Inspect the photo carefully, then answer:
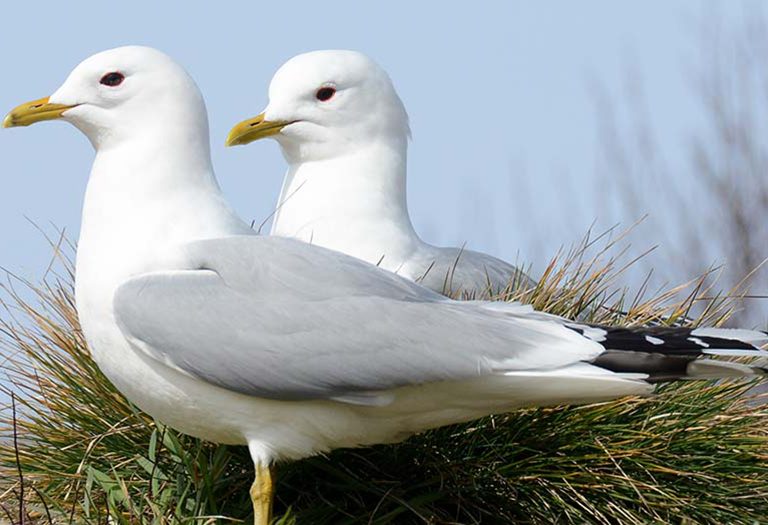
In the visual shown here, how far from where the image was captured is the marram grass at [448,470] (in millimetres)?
4680

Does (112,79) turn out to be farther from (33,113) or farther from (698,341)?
(698,341)

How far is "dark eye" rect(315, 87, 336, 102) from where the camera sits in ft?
19.5

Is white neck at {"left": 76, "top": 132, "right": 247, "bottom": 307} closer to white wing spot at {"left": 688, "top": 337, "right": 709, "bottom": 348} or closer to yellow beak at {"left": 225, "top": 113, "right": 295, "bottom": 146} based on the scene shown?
yellow beak at {"left": 225, "top": 113, "right": 295, "bottom": 146}

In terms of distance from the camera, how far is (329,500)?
186 inches

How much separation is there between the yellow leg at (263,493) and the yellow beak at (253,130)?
197 cm

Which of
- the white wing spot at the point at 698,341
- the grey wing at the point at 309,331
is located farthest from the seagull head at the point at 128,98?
the white wing spot at the point at 698,341

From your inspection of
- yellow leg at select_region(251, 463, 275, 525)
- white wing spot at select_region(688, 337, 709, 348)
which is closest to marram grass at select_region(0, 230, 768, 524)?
yellow leg at select_region(251, 463, 275, 525)

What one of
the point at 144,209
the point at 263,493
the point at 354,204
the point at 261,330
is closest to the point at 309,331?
the point at 261,330

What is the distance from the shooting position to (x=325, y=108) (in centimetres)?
594

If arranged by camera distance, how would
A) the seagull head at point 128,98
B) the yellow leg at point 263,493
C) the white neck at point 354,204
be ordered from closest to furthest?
the yellow leg at point 263,493
the seagull head at point 128,98
the white neck at point 354,204

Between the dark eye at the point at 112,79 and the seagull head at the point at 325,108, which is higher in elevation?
the dark eye at the point at 112,79

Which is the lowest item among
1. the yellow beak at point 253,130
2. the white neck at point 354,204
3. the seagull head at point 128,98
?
the white neck at point 354,204

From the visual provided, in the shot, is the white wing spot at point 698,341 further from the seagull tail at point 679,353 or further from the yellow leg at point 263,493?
the yellow leg at point 263,493

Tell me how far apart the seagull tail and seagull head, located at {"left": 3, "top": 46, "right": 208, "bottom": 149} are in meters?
1.62
